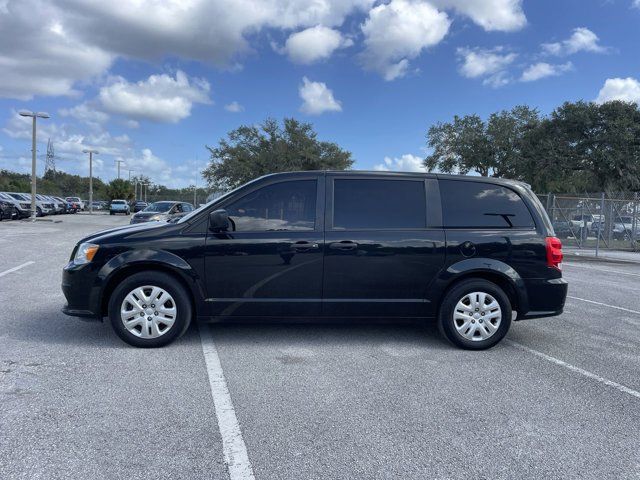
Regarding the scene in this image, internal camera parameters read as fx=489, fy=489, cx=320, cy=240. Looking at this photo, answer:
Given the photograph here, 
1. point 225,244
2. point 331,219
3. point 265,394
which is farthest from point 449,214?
point 265,394

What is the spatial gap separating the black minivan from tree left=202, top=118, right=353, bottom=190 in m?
36.2

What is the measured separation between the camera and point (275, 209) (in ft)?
16.4

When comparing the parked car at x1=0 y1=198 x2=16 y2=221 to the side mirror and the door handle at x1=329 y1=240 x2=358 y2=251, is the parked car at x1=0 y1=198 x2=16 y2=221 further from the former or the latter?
the door handle at x1=329 y1=240 x2=358 y2=251

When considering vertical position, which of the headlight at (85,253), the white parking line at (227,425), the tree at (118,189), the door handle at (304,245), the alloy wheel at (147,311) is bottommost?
the white parking line at (227,425)

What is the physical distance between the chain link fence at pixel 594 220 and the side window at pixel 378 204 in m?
16.1

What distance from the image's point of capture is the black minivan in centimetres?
483

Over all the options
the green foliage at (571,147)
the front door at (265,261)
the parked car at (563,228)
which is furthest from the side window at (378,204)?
the green foliage at (571,147)

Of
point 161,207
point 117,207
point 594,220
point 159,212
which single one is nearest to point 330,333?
point 159,212

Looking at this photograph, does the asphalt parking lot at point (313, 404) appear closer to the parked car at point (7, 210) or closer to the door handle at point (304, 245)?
the door handle at point (304, 245)

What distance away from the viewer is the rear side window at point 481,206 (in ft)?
16.9

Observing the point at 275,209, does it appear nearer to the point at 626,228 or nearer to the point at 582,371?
the point at 582,371

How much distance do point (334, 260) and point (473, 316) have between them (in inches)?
61.4

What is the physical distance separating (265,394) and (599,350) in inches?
146

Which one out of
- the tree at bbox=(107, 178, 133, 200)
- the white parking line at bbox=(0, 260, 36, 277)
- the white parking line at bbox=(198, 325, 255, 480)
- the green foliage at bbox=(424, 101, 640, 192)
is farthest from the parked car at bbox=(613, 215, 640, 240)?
the tree at bbox=(107, 178, 133, 200)
